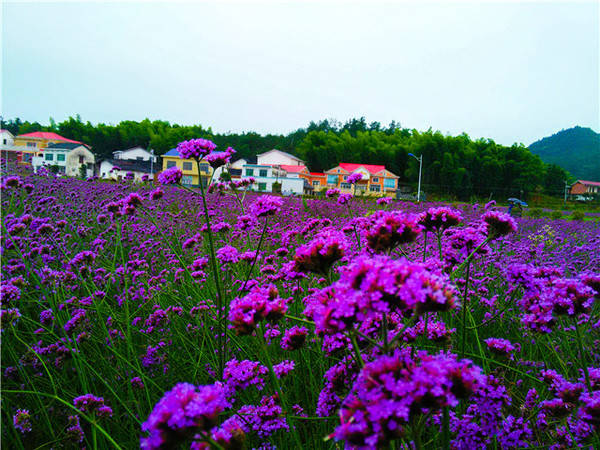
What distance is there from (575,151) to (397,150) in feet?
303

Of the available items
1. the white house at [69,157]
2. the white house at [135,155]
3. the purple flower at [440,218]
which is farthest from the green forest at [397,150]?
the purple flower at [440,218]

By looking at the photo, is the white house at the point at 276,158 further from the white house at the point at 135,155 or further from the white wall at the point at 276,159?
the white house at the point at 135,155

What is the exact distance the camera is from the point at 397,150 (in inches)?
2514

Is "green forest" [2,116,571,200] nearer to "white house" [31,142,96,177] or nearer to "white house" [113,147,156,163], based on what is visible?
"white house" [113,147,156,163]

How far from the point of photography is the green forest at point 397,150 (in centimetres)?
5294

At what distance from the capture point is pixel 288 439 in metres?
1.73

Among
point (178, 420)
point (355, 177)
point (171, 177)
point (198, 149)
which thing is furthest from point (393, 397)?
point (355, 177)

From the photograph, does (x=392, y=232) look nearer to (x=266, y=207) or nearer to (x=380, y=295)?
(x=380, y=295)

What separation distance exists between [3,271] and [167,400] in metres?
3.13

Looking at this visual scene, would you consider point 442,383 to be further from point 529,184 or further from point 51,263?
point 529,184

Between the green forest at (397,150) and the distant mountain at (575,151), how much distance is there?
4106 cm

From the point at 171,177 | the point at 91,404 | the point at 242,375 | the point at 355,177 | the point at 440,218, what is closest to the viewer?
the point at 91,404

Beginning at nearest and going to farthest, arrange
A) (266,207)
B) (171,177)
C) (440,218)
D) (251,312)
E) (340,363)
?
(251,312) < (340,363) < (440,218) < (266,207) < (171,177)

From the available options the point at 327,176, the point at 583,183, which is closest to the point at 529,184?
the point at 327,176
